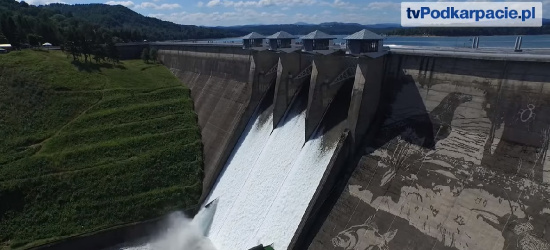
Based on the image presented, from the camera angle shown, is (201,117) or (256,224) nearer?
(256,224)

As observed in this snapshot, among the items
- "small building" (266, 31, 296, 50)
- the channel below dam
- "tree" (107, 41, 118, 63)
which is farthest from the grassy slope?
"small building" (266, 31, 296, 50)

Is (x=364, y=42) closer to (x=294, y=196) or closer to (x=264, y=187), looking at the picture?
(x=294, y=196)

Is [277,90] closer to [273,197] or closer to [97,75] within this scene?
[273,197]

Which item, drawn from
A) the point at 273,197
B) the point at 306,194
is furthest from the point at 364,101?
the point at 273,197

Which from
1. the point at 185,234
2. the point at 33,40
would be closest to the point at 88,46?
the point at 33,40

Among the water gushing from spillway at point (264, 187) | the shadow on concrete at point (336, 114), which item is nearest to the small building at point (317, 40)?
the shadow on concrete at point (336, 114)

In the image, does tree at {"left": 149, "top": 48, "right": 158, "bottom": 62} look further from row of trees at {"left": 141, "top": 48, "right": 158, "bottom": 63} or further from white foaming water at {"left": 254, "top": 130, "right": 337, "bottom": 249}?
white foaming water at {"left": 254, "top": 130, "right": 337, "bottom": 249}
